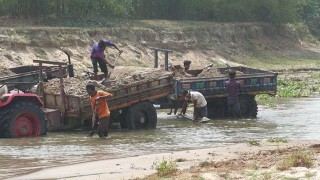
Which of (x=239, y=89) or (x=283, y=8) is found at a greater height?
(x=283, y=8)

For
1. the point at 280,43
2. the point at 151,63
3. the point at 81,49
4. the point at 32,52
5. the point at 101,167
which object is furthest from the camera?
the point at 280,43

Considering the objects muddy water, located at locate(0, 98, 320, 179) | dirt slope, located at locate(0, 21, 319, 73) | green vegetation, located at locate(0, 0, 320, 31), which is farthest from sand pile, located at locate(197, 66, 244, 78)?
green vegetation, located at locate(0, 0, 320, 31)

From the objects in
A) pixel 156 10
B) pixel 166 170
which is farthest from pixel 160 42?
pixel 166 170

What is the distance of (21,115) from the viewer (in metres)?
17.3

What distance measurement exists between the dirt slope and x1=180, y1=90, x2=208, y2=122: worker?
9.47 m

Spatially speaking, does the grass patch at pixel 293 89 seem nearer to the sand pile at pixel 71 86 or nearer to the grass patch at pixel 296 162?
the sand pile at pixel 71 86

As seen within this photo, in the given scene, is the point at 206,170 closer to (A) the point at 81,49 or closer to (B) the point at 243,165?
(B) the point at 243,165

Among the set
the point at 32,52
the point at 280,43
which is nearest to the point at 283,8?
the point at 280,43

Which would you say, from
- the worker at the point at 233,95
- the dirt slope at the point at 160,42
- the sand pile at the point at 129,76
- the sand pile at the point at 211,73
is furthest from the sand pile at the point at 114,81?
the dirt slope at the point at 160,42

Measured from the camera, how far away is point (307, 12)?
72750mm

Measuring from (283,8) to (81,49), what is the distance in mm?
24184

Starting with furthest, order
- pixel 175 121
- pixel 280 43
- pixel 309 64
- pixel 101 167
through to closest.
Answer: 1. pixel 280 43
2. pixel 309 64
3. pixel 175 121
4. pixel 101 167

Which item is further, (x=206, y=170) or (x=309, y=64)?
(x=309, y=64)

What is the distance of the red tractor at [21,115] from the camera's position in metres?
17.1
